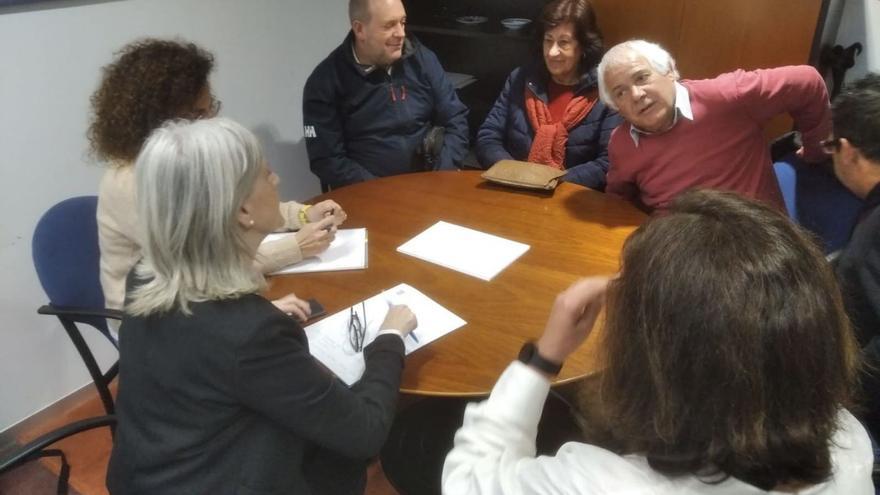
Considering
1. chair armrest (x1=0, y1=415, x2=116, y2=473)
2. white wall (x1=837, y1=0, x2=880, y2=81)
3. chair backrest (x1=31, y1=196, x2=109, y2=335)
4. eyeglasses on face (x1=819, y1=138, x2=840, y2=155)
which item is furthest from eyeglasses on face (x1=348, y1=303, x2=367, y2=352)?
white wall (x1=837, y1=0, x2=880, y2=81)

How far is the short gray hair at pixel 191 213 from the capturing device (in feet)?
3.27

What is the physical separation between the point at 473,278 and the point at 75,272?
3.46 ft

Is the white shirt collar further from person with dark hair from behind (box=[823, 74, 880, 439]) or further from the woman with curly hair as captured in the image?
the woman with curly hair

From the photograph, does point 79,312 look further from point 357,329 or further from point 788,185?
point 788,185

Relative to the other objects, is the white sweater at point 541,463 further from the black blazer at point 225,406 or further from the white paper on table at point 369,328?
the white paper on table at point 369,328

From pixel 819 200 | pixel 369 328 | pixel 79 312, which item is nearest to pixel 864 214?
pixel 819 200

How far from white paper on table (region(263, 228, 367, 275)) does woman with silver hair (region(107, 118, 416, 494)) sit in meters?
0.52

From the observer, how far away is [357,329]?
1.37 metres

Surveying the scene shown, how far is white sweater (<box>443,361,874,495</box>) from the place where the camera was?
70 centimetres

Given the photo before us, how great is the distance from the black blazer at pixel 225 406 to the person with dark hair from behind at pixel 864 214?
3.42 ft

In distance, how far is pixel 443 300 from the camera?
4.80 ft

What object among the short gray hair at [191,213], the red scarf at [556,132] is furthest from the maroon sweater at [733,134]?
the short gray hair at [191,213]

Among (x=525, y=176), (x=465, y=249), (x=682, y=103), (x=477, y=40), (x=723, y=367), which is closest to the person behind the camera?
(x=723, y=367)

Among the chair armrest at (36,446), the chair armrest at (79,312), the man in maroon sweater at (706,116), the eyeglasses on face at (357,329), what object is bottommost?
the chair armrest at (36,446)
